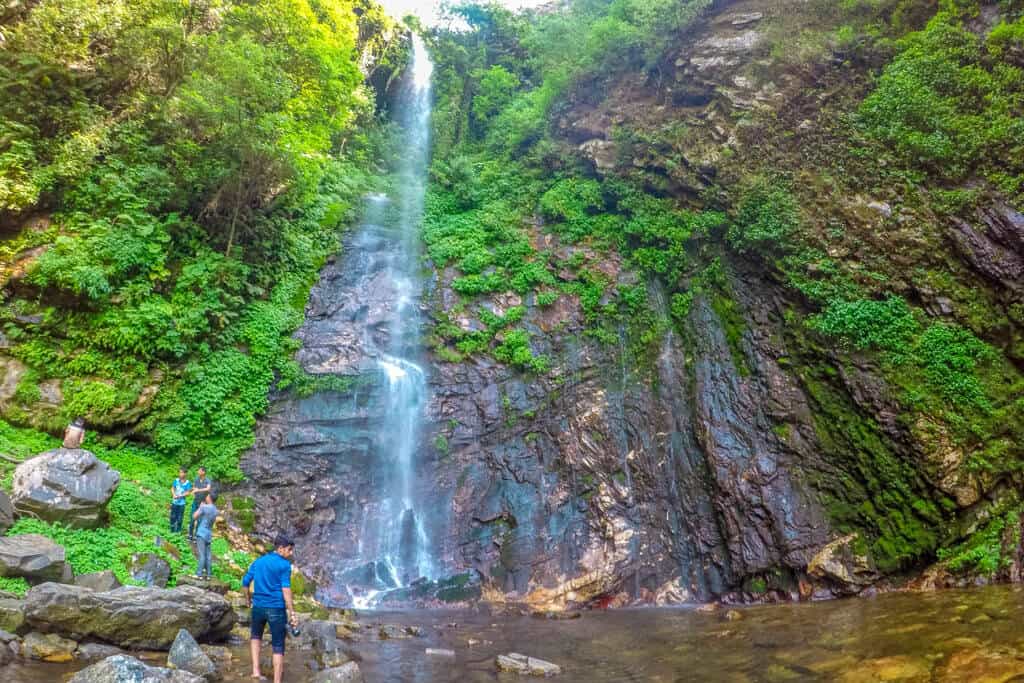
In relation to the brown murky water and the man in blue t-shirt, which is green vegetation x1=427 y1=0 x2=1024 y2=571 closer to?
the brown murky water

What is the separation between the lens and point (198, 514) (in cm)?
1031

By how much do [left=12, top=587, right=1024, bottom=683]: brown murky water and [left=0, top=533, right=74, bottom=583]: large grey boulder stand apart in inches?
85.3

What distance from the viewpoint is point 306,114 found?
18953 mm

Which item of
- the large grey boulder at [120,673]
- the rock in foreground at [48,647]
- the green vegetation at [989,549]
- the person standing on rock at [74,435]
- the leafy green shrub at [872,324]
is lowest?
the green vegetation at [989,549]

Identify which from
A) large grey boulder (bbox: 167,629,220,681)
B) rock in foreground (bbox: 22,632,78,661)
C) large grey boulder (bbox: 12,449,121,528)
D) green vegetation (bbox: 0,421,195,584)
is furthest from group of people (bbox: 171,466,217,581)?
large grey boulder (bbox: 167,629,220,681)

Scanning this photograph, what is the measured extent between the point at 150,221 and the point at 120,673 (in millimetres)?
12368

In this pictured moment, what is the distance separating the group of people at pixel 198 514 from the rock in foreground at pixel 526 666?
549cm

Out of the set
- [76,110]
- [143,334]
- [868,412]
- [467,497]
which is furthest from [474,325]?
[76,110]

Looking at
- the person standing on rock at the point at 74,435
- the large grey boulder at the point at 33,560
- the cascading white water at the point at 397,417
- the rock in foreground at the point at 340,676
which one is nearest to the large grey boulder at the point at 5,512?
the large grey boulder at the point at 33,560

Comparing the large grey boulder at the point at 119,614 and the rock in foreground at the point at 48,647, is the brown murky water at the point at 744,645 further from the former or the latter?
the large grey boulder at the point at 119,614

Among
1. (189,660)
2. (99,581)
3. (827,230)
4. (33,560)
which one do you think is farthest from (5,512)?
(827,230)

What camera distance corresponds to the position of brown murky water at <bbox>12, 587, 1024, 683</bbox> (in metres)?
5.80

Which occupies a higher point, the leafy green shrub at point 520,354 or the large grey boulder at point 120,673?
the leafy green shrub at point 520,354

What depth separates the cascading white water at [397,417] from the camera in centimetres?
1268
